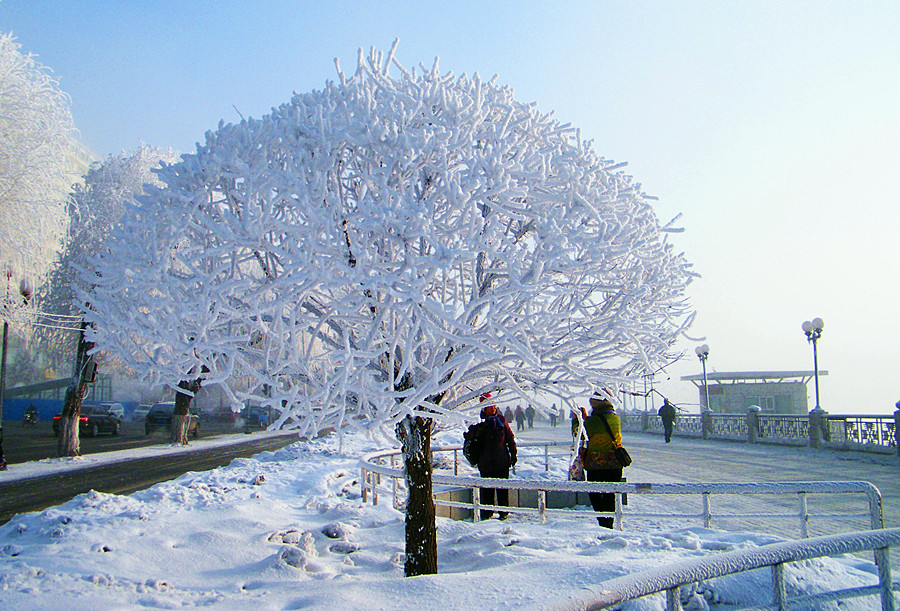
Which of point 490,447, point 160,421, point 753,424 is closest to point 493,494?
point 490,447

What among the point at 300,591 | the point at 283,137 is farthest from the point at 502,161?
the point at 300,591

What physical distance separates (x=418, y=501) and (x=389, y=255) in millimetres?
2210

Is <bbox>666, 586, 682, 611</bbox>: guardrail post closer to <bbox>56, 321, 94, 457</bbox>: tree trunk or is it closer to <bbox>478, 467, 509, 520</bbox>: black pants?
<bbox>478, 467, 509, 520</bbox>: black pants

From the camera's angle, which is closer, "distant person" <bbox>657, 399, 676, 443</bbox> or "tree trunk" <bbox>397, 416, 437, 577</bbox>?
"tree trunk" <bbox>397, 416, 437, 577</bbox>

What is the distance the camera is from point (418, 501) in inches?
189

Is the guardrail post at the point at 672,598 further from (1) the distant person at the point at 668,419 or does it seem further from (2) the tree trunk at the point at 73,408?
(1) the distant person at the point at 668,419

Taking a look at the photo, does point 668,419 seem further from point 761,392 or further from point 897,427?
point 761,392

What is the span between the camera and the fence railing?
15414 millimetres

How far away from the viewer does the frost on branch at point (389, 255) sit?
3498 millimetres

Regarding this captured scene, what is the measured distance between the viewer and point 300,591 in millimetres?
4285

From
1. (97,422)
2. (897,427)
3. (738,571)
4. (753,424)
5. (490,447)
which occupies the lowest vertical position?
(97,422)

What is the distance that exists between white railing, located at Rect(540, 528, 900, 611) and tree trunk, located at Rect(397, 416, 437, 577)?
2.68 meters

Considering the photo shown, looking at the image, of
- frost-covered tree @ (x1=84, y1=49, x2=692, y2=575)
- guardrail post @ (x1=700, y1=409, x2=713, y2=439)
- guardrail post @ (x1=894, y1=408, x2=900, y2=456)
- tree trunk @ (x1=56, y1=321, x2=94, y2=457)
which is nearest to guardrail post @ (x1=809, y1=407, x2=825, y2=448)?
guardrail post @ (x1=894, y1=408, x2=900, y2=456)

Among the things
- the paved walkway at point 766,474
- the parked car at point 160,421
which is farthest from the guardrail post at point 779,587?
the parked car at point 160,421
